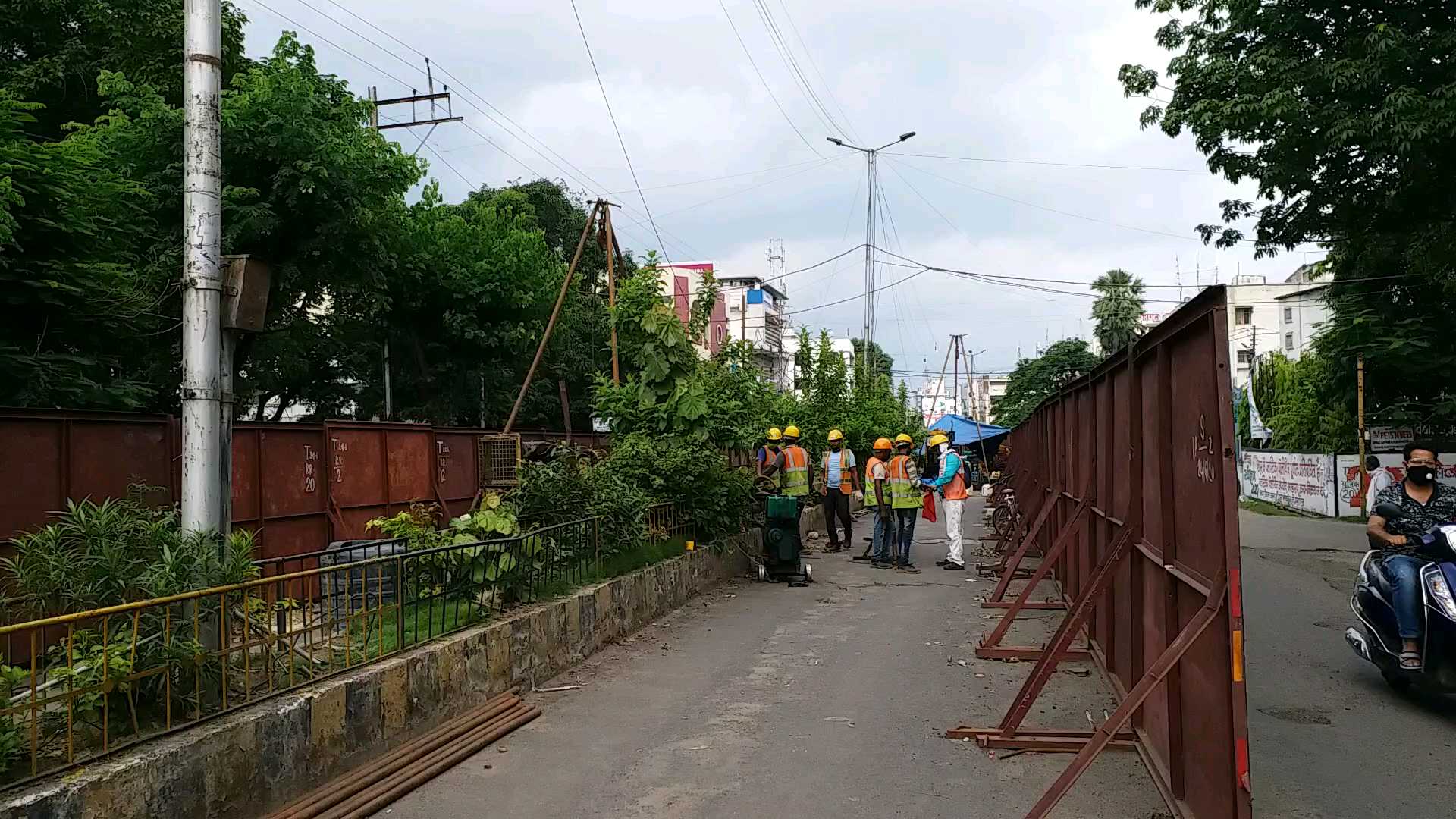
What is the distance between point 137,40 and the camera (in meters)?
18.0

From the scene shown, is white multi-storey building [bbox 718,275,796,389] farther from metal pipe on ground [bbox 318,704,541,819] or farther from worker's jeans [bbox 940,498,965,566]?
metal pipe on ground [bbox 318,704,541,819]

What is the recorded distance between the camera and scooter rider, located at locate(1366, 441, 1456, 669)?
262 inches

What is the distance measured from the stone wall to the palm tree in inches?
2000

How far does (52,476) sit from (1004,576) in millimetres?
8708

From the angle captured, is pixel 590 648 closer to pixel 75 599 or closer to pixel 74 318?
pixel 75 599

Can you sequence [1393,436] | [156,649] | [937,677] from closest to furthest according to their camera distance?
[156,649] < [937,677] < [1393,436]

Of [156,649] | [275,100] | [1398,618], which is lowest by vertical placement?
[1398,618]

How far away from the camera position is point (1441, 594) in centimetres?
652

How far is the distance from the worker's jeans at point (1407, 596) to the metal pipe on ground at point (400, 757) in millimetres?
5858

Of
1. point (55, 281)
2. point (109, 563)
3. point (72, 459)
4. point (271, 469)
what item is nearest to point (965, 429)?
point (271, 469)

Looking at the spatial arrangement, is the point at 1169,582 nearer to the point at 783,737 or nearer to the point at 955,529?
the point at 783,737

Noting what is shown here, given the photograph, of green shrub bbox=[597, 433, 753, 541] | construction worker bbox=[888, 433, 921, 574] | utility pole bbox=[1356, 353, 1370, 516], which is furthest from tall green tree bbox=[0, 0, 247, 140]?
utility pole bbox=[1356, 353, 1370, 516]

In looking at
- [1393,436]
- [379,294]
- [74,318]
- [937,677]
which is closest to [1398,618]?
A: [937,677]

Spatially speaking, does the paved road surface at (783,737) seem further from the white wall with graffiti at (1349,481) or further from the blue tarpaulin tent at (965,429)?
the blue tarpaulin tent at (965,429)
